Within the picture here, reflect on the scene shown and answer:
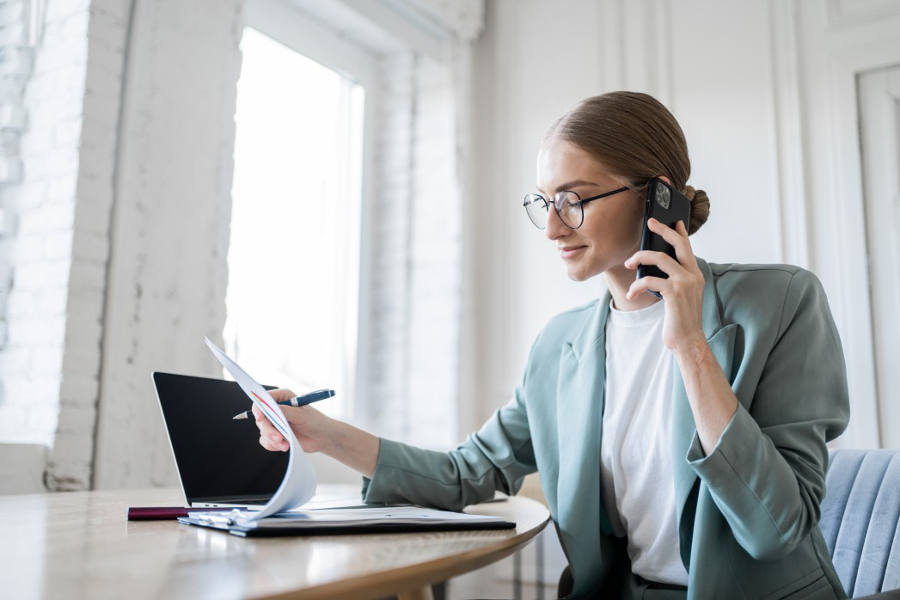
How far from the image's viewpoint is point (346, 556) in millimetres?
787

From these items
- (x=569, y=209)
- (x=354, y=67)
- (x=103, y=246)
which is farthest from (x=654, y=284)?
(x=354, y=67)

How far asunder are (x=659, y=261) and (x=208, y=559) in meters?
0.82

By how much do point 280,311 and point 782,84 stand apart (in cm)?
216

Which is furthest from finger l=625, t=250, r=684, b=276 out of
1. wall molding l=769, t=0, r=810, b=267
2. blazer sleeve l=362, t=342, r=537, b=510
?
wall molding l=769, t=0, r=810, b=267

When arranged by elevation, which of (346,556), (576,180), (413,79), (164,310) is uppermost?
(413,79)

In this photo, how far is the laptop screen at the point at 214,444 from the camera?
1234mm

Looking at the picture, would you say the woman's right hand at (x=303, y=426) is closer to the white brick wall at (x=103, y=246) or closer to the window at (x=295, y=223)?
the white brick wall at (x=103, y=246)

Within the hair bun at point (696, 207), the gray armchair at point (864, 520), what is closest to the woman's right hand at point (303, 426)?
the hair bun at point (696, 207)

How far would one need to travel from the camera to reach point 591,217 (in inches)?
56.9

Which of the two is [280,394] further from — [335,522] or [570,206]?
[570,206]

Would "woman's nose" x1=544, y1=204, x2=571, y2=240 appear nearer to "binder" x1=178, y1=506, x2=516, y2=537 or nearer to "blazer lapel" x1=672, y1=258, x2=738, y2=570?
"blazer lapel" x1=672, y1=258, x2=738, y2=570

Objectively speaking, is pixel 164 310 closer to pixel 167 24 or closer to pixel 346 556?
pixel 167 24

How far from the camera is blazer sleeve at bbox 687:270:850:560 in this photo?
110 cm

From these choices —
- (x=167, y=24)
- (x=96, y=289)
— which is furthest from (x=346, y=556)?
(x=167, y=24)
